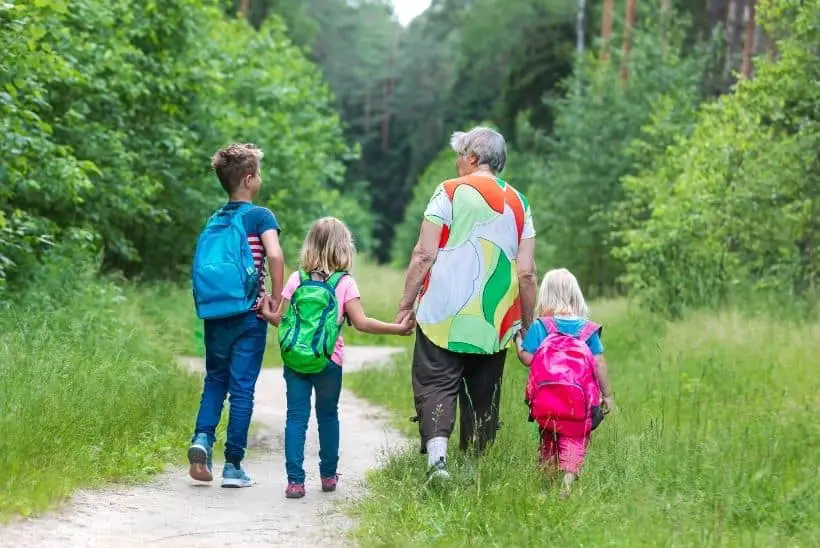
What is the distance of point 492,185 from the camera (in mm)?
6773

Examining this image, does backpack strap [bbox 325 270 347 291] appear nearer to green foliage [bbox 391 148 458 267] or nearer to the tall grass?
the tall grass

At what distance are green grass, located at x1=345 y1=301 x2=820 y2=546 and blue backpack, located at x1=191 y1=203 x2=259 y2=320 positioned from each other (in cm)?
127

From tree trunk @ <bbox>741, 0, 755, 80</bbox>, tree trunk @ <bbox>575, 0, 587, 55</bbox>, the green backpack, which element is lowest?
the green backpack

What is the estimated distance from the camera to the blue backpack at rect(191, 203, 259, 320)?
681 cm

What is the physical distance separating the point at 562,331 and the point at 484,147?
3.60ft

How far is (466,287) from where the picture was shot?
668 cm

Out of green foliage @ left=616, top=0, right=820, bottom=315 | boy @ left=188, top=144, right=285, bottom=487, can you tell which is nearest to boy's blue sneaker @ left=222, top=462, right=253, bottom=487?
boy @ left=188, top=144, right=285, bottom=487

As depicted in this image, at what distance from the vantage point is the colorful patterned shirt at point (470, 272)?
6668 millimetres

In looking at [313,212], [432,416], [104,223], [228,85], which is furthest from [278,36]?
[432,416]

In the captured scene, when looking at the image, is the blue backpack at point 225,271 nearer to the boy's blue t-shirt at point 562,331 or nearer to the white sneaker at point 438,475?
the white sneaker at point 438,475

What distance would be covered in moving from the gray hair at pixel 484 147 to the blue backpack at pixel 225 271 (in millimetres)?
1293

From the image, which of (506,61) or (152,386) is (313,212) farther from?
(506,61)

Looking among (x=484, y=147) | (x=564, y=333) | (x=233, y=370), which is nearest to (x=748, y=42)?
(x=484, y=147)

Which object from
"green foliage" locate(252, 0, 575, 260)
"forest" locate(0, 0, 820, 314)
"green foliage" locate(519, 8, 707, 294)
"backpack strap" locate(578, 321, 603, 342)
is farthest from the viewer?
"green foliage" locate(252, 0, 575, 260)
